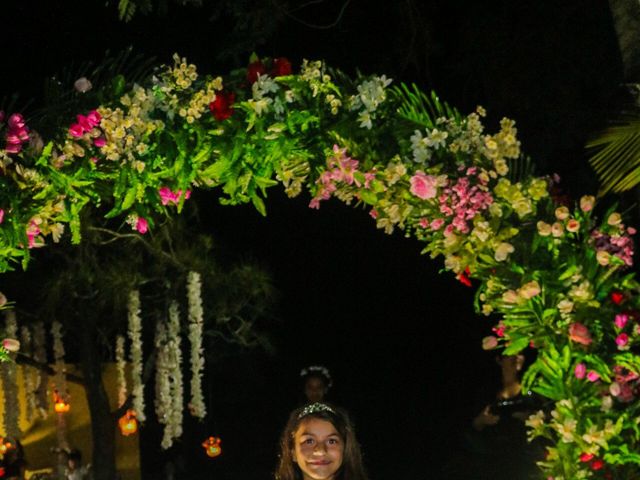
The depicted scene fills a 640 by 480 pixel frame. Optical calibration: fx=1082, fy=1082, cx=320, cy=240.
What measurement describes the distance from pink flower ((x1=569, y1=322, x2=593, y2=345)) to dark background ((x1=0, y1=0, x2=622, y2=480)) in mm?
6048

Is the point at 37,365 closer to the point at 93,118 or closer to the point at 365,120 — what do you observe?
the point at 93,118

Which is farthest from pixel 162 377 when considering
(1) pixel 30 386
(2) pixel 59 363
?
(1) pixel 30 386

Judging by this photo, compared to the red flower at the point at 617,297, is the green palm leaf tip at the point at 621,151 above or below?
above

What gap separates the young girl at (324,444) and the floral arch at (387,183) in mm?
680

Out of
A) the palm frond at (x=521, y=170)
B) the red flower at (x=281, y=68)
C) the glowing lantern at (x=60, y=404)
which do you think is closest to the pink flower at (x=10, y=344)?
the red flower at (x=281, y=68)

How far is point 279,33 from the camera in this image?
1163 centimetres

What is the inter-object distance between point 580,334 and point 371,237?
16.6 m

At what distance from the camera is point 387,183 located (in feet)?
14.5

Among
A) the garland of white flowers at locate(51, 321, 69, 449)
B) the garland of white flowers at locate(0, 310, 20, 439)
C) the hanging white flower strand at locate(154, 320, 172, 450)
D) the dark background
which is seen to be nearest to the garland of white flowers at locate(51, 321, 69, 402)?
the garland of white flowers at locate(51, 321, 69, 449)

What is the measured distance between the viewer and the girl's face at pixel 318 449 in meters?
4.16

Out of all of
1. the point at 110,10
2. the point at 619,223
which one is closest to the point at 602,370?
the point at 619,223

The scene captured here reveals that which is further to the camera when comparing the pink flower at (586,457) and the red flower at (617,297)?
the red flower at (617,297)

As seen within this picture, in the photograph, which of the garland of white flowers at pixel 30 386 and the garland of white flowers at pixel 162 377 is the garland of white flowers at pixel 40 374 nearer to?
the garland of white flowers at pixel 30 386

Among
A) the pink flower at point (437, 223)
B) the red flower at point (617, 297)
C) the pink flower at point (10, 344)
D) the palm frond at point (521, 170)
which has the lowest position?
the red flower at point (617, 297)
